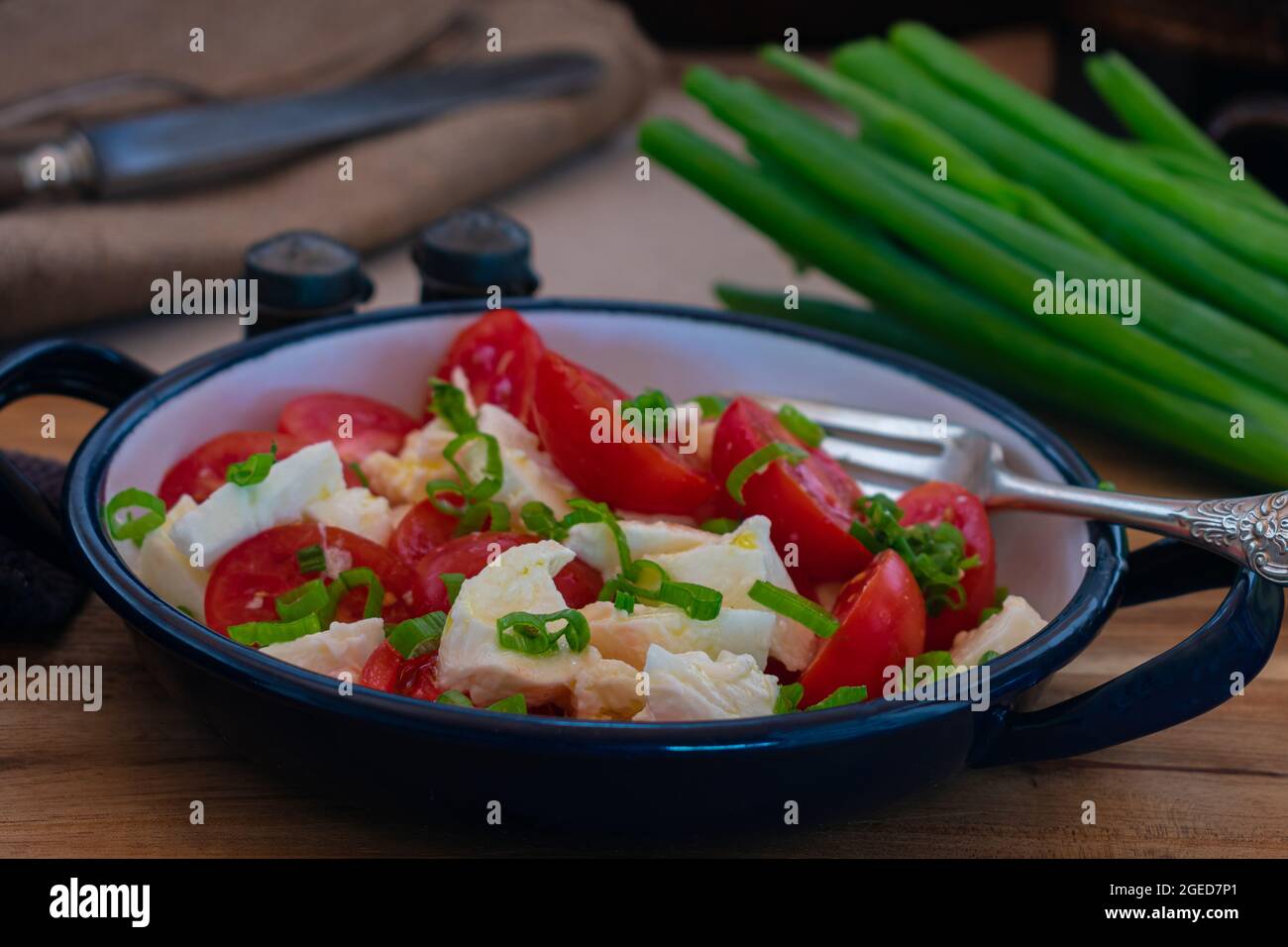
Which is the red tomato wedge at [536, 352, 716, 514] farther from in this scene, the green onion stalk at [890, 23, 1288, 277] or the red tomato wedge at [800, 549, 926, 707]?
the green onion stalk at [890, 23, 1288, 277]

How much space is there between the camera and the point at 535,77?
11.4 ft

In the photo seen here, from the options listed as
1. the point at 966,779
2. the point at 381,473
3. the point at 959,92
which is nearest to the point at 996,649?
the point at 966,779

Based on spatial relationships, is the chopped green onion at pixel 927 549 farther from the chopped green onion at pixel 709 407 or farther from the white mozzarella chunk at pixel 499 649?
the white mozzarella chunk at pixel 499 649

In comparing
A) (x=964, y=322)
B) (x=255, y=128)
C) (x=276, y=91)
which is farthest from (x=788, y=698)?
(x=276, y=91)

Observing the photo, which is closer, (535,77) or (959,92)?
(959,92)

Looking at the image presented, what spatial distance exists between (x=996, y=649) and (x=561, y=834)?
0.51 m

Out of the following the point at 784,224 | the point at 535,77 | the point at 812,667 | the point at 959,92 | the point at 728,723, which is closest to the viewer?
the point at 728,723

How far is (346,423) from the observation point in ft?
5.90

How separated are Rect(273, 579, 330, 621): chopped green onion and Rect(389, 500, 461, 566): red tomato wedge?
0.15m

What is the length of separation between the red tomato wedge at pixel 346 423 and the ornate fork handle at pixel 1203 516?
2.64 ft

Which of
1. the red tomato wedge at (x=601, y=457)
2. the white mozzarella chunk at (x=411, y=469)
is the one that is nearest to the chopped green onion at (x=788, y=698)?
the red tomato wedge at (x=601, y=457)

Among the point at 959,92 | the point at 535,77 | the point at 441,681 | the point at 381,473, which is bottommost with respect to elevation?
the point at 441,681

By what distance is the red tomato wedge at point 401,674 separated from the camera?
1320 mm

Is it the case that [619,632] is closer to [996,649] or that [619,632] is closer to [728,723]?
[728,723]
